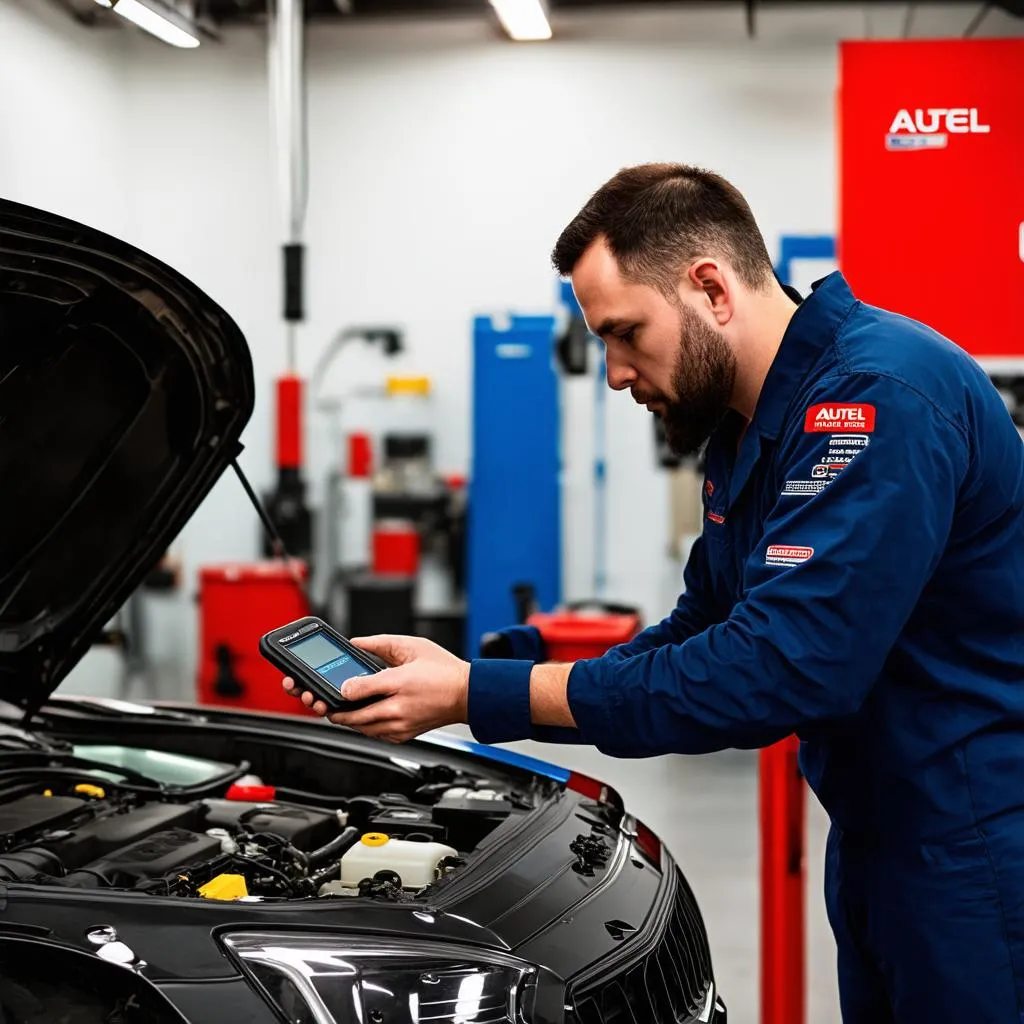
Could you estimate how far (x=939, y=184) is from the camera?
290cm

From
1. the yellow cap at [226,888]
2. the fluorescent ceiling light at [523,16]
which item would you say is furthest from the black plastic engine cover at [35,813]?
the fluorescent ceiling light at [523,16]

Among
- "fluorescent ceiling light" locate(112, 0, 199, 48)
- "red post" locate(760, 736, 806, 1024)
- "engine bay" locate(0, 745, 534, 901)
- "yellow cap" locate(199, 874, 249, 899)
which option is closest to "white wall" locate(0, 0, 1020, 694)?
"fluorescent ceiling light" locate(112, 0, 199, 48)

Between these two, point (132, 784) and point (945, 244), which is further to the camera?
point (945, 244)

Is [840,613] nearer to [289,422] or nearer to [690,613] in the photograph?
[690,613]

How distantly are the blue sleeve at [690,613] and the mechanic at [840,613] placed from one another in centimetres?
25

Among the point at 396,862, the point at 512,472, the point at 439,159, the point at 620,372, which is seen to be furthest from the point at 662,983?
the point at 439,159

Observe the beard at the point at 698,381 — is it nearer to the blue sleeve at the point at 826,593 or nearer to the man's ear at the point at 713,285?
the man's ear at the point at 713,285

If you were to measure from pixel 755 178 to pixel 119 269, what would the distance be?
6.25m

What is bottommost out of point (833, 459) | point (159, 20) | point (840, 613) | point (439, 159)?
point (840, 613)

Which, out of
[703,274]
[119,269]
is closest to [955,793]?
[703,274]

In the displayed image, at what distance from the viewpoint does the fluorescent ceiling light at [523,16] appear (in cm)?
484

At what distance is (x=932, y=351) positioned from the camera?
1.46 m

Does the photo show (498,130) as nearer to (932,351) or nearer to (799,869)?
(799,869)

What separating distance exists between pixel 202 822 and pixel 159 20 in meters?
2.02
